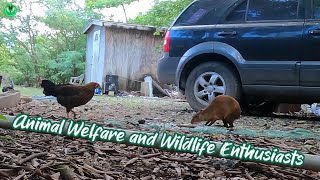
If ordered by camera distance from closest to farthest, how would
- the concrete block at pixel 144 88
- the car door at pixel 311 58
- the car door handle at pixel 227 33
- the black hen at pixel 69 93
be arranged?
the black hen at pixel 69 93, the car door at pixel 311 58, the car door handle at pixel 227 33, the concrete block at pixel 144 88

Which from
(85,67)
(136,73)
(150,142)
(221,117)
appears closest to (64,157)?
(150,142)

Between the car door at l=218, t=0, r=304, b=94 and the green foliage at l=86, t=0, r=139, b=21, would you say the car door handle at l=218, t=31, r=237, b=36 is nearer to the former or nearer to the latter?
the car door at l=218, t=0, r=304, b=94

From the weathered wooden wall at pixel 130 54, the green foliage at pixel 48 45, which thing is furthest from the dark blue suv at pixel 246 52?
the weathered wooden wall at pixel 130 54

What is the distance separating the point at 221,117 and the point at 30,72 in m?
8.14

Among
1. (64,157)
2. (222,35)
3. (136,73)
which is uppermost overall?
(222,35)

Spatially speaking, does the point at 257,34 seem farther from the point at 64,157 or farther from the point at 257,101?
the point at 64,157

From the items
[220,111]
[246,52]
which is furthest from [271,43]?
[220,111]

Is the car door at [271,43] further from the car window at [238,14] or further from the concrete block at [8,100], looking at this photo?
the concrete block at [8,100]

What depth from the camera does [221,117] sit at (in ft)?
11.3

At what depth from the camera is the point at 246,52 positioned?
471cm

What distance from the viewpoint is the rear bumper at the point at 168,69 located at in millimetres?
5090

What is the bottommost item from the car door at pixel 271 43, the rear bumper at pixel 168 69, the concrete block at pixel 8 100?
the concrete block at pixel 8 100

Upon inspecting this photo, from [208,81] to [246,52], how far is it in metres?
0.55

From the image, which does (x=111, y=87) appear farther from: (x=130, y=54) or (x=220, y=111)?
(x=220, y=111)
